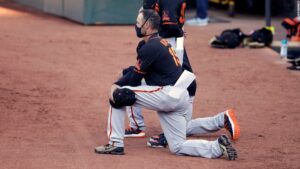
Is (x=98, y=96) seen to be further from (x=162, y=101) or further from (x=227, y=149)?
(x=227, y=149)

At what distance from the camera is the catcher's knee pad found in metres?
8.51

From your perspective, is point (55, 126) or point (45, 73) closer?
point (55, 126)

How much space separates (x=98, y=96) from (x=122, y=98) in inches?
135

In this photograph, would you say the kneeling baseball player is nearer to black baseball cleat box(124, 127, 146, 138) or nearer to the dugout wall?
black baseball cleat box(124, 127, 146, 138)

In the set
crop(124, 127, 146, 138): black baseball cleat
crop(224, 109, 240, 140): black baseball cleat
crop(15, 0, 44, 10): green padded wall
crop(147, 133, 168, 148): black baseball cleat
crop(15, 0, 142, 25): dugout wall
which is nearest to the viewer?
crop(147, 133, 168, 148): black baseball cleat

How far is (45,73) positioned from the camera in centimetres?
1331

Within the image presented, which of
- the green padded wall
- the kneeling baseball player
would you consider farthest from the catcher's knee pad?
the green padded wall

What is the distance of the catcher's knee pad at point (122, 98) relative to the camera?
8.51 m

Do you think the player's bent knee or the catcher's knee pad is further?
the player's bent knee

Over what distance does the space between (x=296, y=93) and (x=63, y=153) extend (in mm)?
4769

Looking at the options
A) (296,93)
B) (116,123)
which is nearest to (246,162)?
(116,123)

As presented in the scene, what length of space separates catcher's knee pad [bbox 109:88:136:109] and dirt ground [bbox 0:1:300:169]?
21.0 inches

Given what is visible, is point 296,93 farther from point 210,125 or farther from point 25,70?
point 25,70

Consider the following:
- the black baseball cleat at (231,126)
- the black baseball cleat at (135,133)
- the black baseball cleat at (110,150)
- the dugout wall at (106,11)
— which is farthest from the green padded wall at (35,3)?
the black baseball cleat at (110,150)
